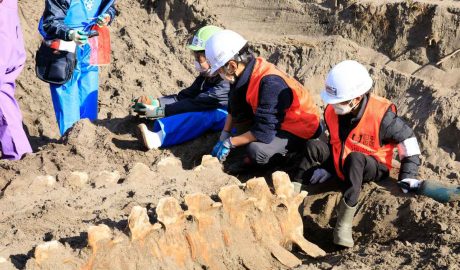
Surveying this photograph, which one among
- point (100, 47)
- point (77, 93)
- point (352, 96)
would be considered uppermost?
point (352, 96)

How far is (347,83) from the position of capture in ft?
15.4

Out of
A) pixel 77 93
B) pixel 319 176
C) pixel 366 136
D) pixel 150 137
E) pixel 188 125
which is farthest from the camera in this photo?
pixel 77 93

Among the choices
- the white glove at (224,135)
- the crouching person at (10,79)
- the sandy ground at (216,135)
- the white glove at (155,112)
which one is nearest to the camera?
the sandy ground at (216,135)

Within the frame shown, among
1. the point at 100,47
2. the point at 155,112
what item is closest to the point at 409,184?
the point at 155,112

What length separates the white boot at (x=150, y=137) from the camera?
5903 mm

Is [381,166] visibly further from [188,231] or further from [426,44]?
[426,44]

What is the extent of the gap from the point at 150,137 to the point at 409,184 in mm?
2180

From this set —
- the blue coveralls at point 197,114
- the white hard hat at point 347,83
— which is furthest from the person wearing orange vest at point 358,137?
the blue coveralls at point 197,114

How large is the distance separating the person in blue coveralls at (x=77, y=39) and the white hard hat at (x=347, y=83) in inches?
99.5

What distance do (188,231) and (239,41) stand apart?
1749 mm

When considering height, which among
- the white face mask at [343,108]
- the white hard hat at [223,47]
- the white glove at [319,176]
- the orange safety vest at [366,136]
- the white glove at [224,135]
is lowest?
the white glove at [224,135]

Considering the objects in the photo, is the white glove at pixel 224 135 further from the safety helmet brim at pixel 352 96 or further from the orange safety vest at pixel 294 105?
the safety helmet brim at pixel 352 96

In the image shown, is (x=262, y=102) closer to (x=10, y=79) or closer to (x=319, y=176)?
(x=319, y=176)

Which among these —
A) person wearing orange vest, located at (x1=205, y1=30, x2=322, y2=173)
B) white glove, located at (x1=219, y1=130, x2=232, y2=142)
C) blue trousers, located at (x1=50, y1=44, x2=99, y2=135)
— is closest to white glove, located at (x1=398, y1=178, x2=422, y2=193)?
person wearing orange vest, located at (x1=205, y1=30, x2=322, y2=173)
